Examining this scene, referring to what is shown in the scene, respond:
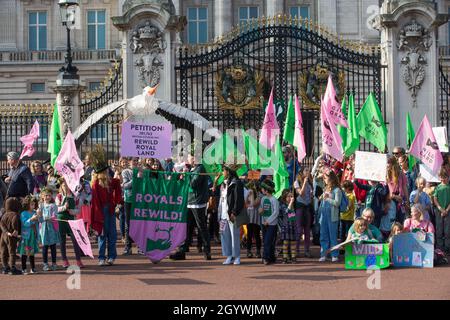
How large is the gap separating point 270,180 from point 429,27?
299 inches

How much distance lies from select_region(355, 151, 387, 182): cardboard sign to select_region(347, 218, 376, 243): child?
1.21m

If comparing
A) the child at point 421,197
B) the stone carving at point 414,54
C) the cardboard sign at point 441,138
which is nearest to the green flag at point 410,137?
the cardboard sign at point 441,138

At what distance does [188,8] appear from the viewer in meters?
52.8

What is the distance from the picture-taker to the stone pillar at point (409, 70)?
22.2 meters

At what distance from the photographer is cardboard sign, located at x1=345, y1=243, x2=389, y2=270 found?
14.9 meters

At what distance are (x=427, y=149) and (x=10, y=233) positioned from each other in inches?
292

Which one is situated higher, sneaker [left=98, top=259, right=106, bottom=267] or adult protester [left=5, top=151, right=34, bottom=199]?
adult protester [left=5, top=151, right=34, bottom=199]

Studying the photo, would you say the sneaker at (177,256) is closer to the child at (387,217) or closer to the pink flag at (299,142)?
the pink flag at (299,142)

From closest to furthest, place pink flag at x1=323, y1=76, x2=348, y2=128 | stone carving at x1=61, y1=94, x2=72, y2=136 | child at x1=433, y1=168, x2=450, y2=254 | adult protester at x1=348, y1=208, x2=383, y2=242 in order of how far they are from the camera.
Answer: adult protester at x1=348, y1=208, x2=383, y2=242 < child at x1=433, y1=168, x2=450, y2=254 < pink flag at x1=323, y1=76, x2=348, y2=128 < stone carving at x1=61, y1=94, x2=72, y2=136

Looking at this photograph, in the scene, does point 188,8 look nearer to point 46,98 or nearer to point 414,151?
point 46,98

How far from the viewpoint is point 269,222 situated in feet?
51.8

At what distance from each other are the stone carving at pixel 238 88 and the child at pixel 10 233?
30.6ft

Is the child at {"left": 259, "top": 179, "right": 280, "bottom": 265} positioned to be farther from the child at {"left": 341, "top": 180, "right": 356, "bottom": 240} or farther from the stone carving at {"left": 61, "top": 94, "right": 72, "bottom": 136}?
the stone carving at {"left": 61, "top": 94, "right": 72, "bottom": 136}

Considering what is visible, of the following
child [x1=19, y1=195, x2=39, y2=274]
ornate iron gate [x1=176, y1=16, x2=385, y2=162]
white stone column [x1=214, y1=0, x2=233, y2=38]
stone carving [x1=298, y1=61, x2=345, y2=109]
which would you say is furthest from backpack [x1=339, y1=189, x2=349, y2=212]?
white stone column [x1=214, y1=0, x2=233, y2=38]
